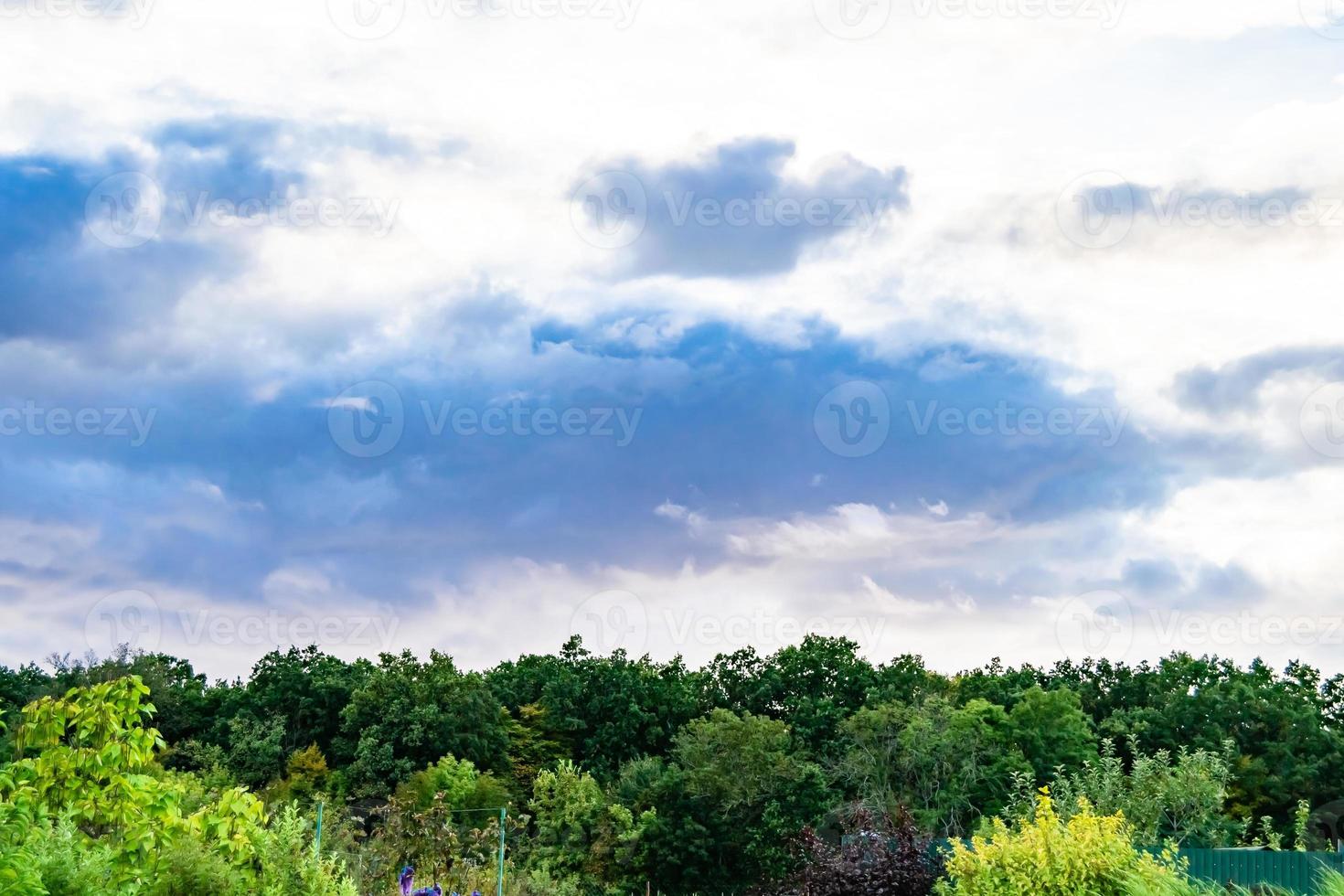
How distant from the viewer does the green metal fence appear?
1744 cm

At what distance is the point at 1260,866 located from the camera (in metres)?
17.8

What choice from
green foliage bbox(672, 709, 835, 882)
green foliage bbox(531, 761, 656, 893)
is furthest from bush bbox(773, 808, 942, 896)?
green foliage bbox(531, 761, 656, 893)

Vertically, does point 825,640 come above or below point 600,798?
above

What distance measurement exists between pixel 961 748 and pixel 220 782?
19.6 m

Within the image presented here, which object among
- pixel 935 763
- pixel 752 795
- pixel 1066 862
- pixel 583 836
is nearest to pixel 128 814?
pixel 1066 862

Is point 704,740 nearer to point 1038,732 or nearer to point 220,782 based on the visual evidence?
point 1038,732

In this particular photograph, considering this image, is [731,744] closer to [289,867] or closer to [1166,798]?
[1166,798]

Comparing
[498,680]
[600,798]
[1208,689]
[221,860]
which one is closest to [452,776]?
[600,798]

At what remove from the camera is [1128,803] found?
992 inches

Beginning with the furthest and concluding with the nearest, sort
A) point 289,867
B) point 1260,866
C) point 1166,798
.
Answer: point 1166,798 < point 1260,866 < point 289,867

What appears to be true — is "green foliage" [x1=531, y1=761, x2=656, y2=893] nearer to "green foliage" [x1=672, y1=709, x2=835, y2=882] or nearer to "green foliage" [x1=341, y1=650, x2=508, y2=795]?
"green foliage" [x1=672, y1=709, x2=835, y2=882]

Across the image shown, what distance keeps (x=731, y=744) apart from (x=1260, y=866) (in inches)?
637

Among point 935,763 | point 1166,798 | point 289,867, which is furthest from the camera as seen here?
point 935,763

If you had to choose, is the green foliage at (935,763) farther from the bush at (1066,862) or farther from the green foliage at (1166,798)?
the bush at (1066,862)
